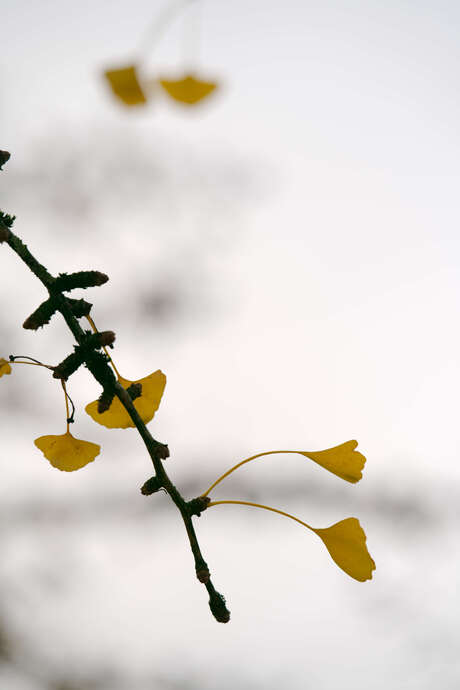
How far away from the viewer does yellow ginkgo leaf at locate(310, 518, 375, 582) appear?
0.33 metres

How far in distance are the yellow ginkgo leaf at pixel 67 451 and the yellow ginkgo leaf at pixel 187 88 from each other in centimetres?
24

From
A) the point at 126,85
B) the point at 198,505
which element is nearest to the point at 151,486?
the point at 198,505

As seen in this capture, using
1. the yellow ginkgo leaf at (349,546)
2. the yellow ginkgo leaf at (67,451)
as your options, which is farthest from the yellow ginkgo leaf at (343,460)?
the yellow ginkgo leaf at (67,451)

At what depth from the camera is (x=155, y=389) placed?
377 mm

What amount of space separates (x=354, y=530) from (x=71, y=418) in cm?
19

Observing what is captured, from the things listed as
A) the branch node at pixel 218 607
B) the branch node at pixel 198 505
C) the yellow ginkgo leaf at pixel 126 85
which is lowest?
the branch node at pixel 218 607

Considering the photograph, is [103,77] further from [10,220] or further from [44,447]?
[44,447]

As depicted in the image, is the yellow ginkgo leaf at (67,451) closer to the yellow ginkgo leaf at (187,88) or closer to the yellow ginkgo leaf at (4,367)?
the yellow ginkgo leaf at (4,367)

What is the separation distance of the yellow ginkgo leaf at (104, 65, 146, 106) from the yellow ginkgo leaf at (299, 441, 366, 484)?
0.22 m

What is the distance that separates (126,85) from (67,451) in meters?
0.25

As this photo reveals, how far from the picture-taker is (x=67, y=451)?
398 mm

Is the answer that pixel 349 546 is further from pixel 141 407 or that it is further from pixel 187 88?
pixel 187 88

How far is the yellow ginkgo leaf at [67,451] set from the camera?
393mm

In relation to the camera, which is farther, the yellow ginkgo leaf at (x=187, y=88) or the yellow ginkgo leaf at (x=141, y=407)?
the yellow ginkgo leaf at (x=141, y=407)
